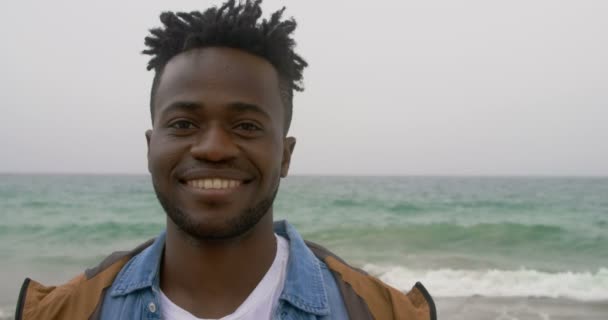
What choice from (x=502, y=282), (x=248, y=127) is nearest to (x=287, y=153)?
(x=248, y=127)

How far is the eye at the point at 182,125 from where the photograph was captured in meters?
1.71

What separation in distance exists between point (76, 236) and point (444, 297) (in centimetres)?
1110

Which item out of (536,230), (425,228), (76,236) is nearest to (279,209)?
(425,228)

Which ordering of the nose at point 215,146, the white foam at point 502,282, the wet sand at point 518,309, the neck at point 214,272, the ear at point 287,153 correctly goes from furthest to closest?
the white foam at point 502,282
the wet sand at point 518,309
the ear at point 287,153
the neck at point 214,272
the nose at point 215,146

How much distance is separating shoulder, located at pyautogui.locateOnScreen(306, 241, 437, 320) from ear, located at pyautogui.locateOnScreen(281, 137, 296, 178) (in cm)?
42

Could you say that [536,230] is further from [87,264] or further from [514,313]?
[87,264]

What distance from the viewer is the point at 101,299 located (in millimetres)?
1702

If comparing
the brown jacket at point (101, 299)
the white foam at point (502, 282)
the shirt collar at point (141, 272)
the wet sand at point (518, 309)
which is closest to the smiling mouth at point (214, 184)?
the shirt collar at point (141, 272)

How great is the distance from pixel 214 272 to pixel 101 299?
1.27ft

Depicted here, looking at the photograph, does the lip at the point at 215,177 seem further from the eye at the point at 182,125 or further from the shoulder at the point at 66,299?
the shoulder at the point at 66,299

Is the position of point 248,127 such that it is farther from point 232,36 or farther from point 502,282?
point 502,282

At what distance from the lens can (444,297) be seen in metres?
7.57

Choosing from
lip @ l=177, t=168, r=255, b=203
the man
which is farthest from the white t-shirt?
lip @ l=177, t=168, r=255, b=203

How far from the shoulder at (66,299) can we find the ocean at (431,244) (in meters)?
5.18
